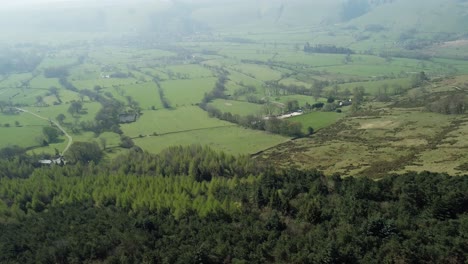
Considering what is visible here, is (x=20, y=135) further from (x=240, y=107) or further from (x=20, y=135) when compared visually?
(x=240, y=107)

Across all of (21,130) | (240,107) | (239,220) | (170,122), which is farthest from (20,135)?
(239,220)

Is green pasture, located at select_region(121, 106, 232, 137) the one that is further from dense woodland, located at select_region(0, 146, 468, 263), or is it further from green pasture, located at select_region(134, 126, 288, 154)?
dense woodland, located at select_region(0, 146, 468, 263)

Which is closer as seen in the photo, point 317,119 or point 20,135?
point 20,135

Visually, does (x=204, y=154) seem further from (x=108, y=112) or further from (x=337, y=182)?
(x=108, y=112)

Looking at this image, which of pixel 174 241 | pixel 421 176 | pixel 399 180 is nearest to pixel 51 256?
pixel 174 241

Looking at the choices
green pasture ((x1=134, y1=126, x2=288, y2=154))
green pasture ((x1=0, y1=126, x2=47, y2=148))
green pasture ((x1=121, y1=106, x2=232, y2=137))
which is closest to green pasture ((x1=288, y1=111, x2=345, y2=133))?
green pasture ((x1=134, y1=126, x2=288, y2=154))

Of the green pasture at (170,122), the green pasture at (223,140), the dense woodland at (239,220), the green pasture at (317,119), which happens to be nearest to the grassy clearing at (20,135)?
the green pasture at (170,122)
